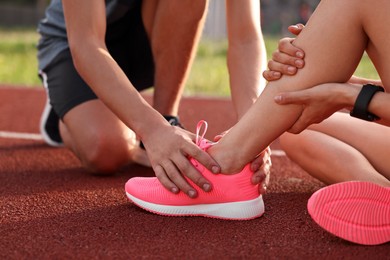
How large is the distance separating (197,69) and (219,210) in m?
6.94

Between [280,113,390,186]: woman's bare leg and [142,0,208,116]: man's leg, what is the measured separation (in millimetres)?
638

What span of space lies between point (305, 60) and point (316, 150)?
70 centimetres

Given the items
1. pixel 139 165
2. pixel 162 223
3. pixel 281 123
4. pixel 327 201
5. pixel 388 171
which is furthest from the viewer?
pixel 139 165

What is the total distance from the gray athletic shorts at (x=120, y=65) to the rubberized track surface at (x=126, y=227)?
0.33 meters

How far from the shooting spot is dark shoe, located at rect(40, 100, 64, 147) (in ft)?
11.8

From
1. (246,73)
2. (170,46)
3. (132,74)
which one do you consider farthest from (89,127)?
(246,73)

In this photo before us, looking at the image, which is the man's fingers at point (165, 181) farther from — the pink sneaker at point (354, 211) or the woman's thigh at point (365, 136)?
the woman's thigh at point (365, 136)

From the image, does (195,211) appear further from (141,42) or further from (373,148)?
(141,42)

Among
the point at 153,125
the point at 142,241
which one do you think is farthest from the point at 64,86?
the point at 142,241

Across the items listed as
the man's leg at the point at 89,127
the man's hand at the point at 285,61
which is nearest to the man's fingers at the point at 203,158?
the man's hand at the point at 285,61

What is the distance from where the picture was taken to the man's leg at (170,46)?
9.82 feet

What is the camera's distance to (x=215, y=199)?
7.02 ft

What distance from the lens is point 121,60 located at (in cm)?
339

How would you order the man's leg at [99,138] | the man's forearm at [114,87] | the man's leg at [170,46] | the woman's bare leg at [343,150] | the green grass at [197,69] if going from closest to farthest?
the man's forearm at [114,87] < the woman's bare leg at [343,150] < the man's leg at [99,138] < the man's leg at [170,46] < the green grass at [197,69]
